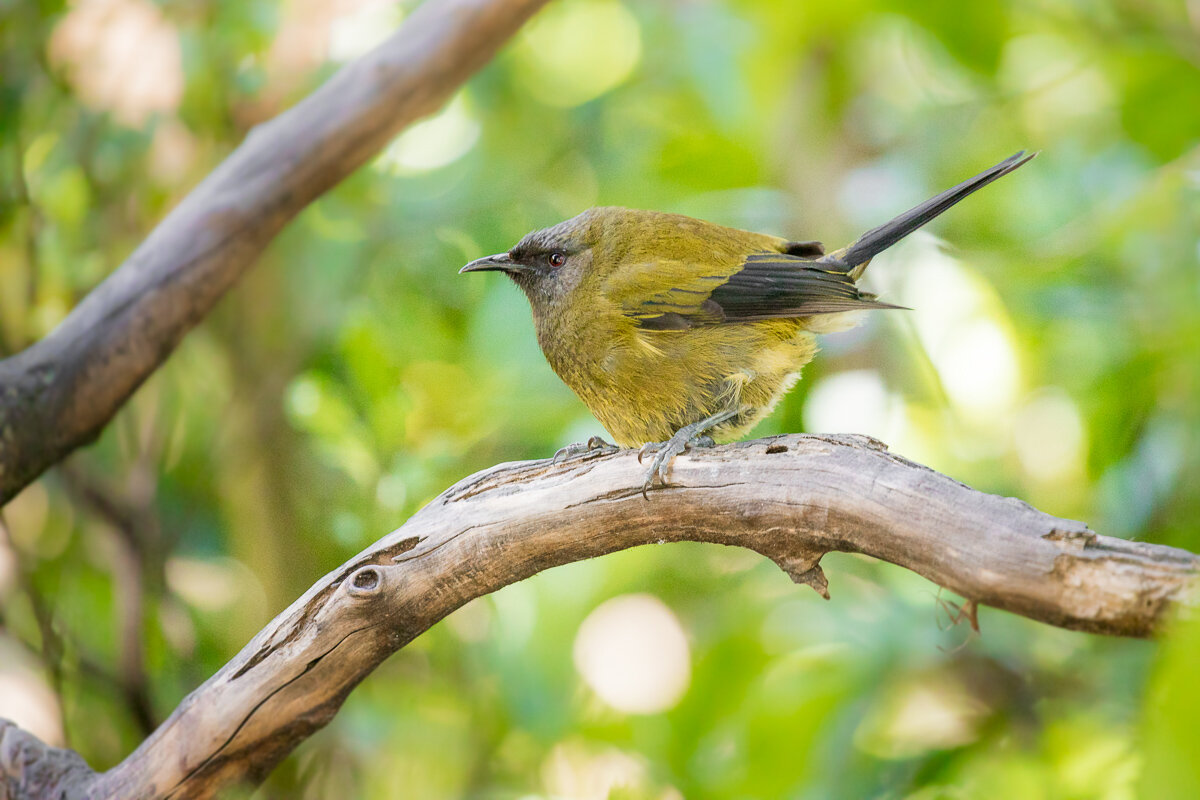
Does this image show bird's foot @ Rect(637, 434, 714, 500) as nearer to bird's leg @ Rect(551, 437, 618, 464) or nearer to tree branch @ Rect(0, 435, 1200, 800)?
tree branch @ Rect(0, 435, 1200, 800)

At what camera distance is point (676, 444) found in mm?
1780

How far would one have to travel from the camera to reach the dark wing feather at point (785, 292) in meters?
1.99

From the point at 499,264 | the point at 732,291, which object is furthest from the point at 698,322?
the point at 499,264

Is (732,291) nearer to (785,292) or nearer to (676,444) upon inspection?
(785,292)

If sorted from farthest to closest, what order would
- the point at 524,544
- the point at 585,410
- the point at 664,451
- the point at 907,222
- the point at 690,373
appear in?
1. the point at 585,410
2. the point at 690,373
3. the point at 907,222
4. the point at 664,451
5. the point at 524,544

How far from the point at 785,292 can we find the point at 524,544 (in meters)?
0.80

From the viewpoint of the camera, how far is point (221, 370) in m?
3.46

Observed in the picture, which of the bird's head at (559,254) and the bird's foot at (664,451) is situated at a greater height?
the bird's head at (559,254)

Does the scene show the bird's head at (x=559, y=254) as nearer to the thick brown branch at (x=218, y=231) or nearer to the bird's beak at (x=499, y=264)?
the bird's beak at (x=499, y=264)

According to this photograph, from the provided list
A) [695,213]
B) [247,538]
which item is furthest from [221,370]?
[695,213]

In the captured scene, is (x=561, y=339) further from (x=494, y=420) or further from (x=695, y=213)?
(x=695, y=213)

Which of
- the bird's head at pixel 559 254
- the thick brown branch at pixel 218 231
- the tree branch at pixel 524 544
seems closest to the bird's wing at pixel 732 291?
the bird's head at pixel 559 254

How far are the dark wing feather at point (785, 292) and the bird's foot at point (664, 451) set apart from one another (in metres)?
0.29

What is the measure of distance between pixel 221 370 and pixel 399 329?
3.25 feet
